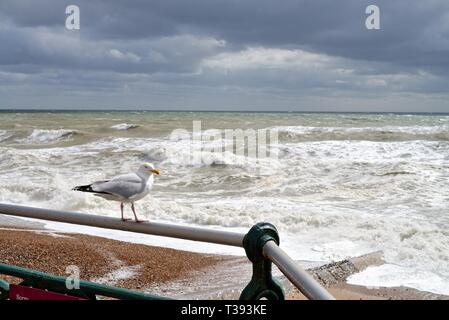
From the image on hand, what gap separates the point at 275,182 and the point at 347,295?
31.3 feet

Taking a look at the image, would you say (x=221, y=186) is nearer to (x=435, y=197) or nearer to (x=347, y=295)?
(x=435, y=197)

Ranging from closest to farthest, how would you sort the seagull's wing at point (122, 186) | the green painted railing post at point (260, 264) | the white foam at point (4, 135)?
the green painted railing post at point (260, 264), the seagull's wing at point (122, 186), the white foam at point (4, 135)

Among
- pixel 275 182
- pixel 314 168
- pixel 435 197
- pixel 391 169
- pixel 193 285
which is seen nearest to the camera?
pixel 193 285

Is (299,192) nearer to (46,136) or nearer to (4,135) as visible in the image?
(46,136)

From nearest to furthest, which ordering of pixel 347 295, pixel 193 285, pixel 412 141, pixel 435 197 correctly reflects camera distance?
1. pixel 347 295
2. pixel 193 285
3. pixel 435 197
4. pixel 412 141

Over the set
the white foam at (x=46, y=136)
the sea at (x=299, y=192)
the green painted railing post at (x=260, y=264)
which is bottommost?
the sea at (x=299, y=192)

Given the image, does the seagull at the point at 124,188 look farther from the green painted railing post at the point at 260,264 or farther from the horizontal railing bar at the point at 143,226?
the green painted railing post at the point at 260,264

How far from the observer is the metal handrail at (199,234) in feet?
4.79

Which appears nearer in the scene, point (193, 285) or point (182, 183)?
point (193, 285)

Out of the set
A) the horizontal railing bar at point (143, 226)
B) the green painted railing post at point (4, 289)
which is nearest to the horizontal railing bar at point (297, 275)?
the horizontal railing bar at point (143, 226)

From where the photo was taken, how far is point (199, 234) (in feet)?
6.28

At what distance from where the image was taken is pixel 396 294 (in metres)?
6.05
